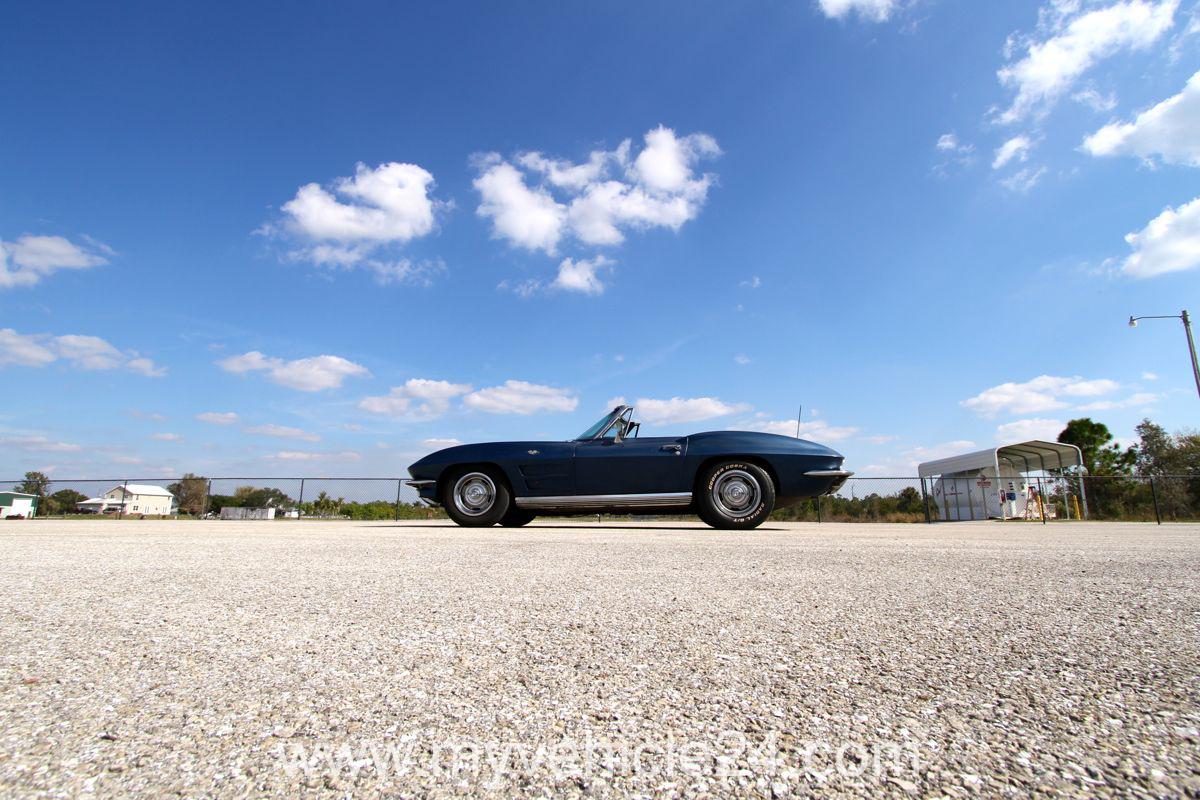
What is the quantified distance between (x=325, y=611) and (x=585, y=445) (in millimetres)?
5793

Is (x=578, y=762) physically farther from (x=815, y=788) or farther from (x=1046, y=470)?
(x=1046, y=470)

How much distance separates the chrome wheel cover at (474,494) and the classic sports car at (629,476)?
13 mm

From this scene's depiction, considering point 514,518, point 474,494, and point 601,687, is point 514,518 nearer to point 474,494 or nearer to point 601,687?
point 474,494

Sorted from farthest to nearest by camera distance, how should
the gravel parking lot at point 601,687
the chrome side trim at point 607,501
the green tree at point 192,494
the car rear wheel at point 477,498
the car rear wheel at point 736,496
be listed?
the green tree at point 192,494
the car rear wheel at point 477,498
the chrome side trim at point 607,501
the car rear wheel at point 736,496
the gravel parking lot at point 601,687

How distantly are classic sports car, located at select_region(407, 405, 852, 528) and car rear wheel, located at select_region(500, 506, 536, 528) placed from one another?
0.10 ft

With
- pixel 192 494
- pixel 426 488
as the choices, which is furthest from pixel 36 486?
pixel 426 488

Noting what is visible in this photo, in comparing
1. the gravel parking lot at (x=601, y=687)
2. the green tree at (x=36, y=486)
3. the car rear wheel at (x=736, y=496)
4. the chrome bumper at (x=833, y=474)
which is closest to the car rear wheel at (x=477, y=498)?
the car rear wheel at (x=736, y=496)

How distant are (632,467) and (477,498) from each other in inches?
84.6

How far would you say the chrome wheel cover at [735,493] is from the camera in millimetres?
7328

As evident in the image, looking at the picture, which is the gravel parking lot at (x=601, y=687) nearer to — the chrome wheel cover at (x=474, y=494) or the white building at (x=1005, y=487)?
the chrome wheel cover at (x=474, y=494)

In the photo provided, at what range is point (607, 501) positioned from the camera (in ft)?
25.0

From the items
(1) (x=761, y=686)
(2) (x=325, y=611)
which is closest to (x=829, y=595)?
(1) (x=761, y=686)

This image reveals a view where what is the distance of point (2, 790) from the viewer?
2.84 feet

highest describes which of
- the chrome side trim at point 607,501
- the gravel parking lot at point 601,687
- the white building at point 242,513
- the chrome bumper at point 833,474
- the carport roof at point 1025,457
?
the carport roof at point 1025,457
